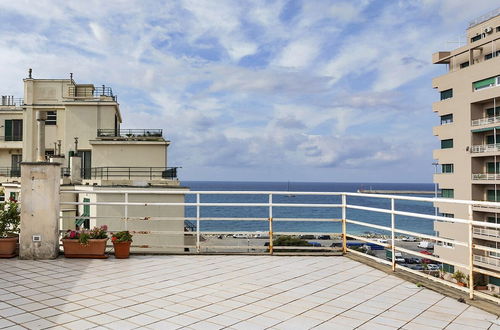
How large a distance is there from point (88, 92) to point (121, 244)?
2642cm

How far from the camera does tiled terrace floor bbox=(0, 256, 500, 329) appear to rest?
3.75 metres

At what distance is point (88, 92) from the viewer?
3017 centimetres

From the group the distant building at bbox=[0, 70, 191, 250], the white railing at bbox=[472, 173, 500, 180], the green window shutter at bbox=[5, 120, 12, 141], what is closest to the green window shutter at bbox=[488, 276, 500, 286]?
the white railing at bbox=[472, 173, 500, 180]

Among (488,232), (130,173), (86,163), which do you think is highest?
(86,163)

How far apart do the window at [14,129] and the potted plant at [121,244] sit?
95.2 ft

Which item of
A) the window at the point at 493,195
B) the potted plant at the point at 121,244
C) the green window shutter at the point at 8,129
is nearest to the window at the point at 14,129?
the green window shutter at the point at 8,129

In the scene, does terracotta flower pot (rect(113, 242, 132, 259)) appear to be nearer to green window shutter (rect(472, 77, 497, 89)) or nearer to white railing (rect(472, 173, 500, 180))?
white railing (rect(472, 173, 500, 180))

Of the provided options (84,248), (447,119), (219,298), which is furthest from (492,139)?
(219,298)

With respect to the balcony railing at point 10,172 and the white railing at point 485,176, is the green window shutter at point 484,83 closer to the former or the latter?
the white railing at point 485,176

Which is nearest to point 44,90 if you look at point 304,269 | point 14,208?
point 14,208

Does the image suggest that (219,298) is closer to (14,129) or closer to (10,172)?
(14,129)

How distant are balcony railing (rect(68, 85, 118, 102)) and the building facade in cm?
2757

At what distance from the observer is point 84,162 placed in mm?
28219

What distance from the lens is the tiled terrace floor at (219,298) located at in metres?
3.75
